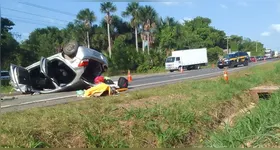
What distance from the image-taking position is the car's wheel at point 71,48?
15297mm

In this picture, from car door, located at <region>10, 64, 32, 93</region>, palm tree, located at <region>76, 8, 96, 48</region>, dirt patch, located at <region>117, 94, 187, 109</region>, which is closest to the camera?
dirt patch, located at <region>117, 94, 187, 109</region>

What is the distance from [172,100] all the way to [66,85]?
244 inches

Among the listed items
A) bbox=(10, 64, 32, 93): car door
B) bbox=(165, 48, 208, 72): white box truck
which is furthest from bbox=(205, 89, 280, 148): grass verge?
bbox=(165, 48, 208, 72): white box truck

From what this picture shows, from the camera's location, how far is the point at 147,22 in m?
66.9

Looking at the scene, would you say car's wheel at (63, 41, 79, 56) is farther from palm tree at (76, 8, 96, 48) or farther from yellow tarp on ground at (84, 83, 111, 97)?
palm tree at (76, 8, 96, 48)

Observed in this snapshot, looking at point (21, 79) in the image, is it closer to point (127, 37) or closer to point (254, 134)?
point (254, 134)

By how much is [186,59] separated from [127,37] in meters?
18.4

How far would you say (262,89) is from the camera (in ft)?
47.5

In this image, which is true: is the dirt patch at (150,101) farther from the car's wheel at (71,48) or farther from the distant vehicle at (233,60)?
the distant vehicle at (233,60)

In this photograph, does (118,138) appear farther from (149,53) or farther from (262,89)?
(149,53)

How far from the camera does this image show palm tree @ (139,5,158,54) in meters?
65.4

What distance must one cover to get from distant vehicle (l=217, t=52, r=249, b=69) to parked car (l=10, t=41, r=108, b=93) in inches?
1238

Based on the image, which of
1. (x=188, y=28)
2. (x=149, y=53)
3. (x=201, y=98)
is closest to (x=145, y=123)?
(x=201, y=98)

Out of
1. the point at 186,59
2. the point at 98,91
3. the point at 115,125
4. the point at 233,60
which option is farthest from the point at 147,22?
the point at 115,125
